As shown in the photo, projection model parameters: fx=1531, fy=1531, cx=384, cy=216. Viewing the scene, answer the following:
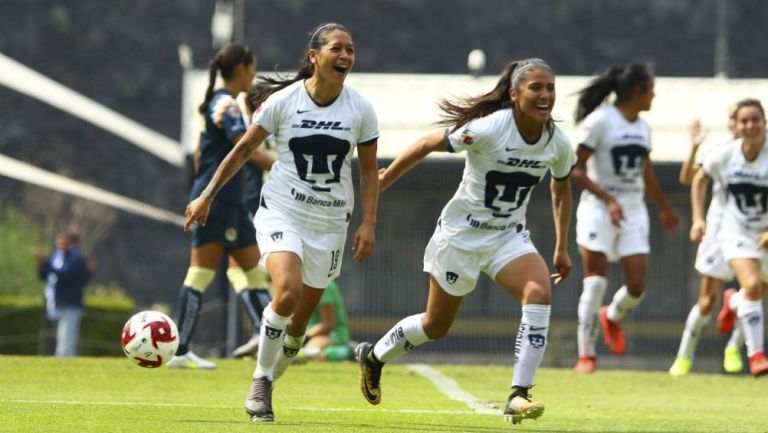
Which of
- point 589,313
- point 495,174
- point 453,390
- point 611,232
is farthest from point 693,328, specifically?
point 495,174

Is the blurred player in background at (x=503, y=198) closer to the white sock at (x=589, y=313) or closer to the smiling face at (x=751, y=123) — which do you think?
the smiling face at (x=751, y=123)

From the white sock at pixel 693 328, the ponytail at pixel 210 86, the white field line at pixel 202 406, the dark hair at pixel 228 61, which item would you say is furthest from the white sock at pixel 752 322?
the ponytail at pixel 210 86

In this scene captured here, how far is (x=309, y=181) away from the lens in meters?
8.84

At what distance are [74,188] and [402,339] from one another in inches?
1356

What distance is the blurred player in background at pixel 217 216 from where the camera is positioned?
12164 mm

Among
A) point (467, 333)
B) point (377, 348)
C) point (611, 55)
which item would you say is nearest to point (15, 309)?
point (467, 333)

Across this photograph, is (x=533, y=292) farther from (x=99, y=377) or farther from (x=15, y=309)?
(x=15, y=309)

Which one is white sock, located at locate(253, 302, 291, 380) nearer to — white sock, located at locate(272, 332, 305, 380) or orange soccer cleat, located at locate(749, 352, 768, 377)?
white sock, located at locate(272, 332, 305, 380)

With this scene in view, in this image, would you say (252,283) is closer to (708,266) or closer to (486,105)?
(486,105)

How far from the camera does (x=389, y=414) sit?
30.7ft

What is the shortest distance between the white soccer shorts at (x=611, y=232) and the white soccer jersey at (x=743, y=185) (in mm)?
931

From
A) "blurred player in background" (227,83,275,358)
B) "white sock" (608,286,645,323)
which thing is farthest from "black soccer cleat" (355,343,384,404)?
"white sock" (608,286,645,323)

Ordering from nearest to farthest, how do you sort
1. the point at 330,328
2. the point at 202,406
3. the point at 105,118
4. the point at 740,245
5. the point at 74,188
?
1. the point at 202,406
2. the point at 740,245
3. the point at 330,328
4. the point at 74,188
5. the point at 105,118

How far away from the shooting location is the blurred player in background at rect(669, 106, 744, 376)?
13055mm
